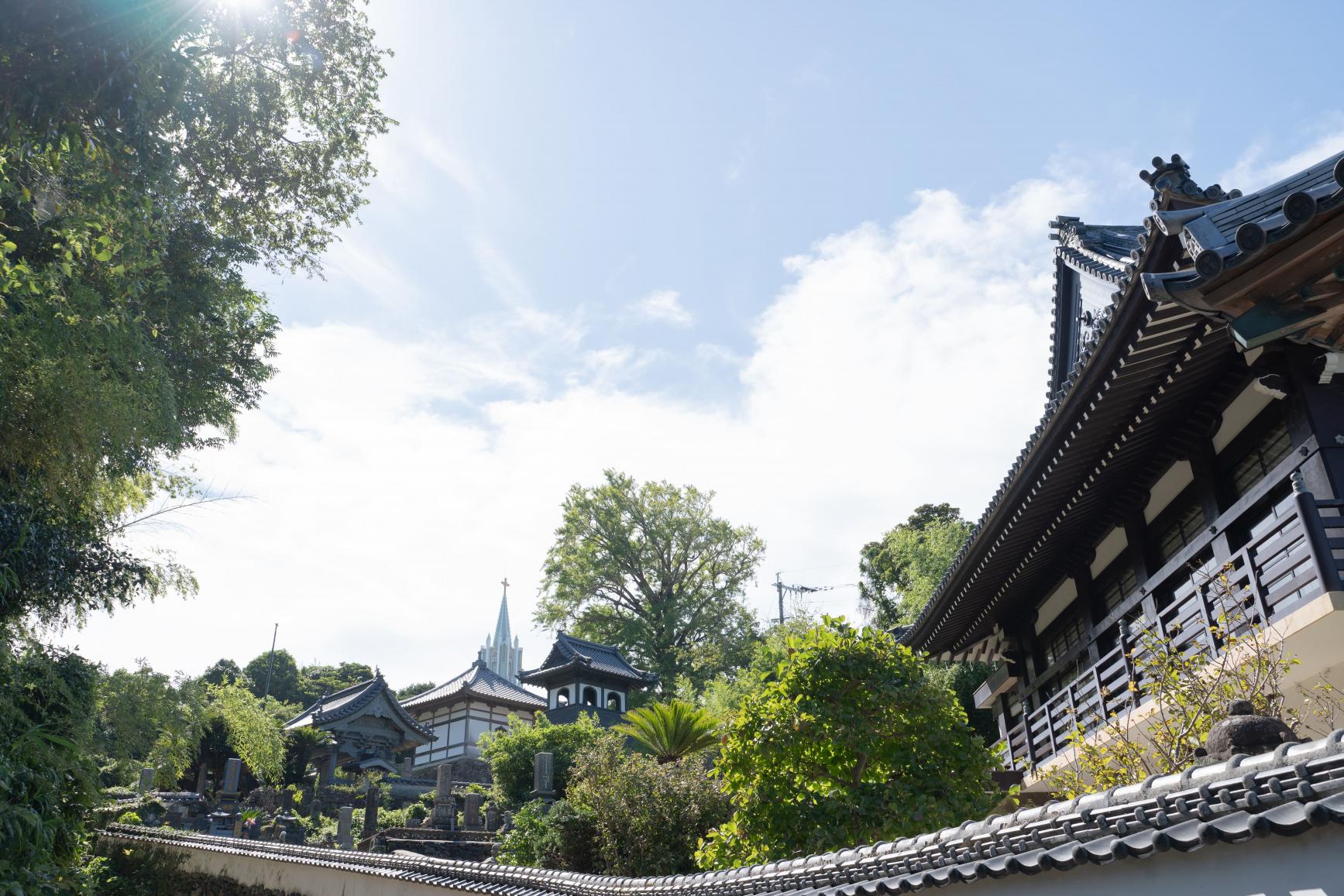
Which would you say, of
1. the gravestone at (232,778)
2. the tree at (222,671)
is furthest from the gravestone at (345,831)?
the tree at (222,671)

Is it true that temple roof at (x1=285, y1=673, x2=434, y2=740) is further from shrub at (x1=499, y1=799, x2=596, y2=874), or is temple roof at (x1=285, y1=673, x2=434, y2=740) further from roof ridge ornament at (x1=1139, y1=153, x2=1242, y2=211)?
roof ridge ornament at (x1=1139, y1=153, x2=1242, y2=211)

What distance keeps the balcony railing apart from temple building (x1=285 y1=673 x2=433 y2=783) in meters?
26.7

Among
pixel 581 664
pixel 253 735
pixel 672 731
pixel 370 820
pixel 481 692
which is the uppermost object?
pixel 581 664

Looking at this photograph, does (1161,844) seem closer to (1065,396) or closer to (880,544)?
(1065,396)

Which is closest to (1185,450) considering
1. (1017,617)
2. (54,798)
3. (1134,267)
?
(1134,267)

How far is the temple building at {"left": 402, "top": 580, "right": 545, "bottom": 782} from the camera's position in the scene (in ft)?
118

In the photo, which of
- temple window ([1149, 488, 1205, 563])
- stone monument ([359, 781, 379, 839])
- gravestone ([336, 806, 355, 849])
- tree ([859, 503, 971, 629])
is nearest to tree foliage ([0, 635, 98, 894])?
gravestone ([336, 806, 355, 849])

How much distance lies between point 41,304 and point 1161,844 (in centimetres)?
1019

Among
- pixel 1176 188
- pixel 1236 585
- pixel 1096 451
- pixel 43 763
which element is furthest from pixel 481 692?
pixel 1176 188

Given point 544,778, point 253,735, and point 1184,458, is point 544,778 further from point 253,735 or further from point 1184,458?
point 253,735

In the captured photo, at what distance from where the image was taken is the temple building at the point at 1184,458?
3.42 metres

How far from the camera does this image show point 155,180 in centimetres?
837

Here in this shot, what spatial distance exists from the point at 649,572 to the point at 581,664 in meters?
7.43

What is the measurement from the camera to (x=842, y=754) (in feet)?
26.8
